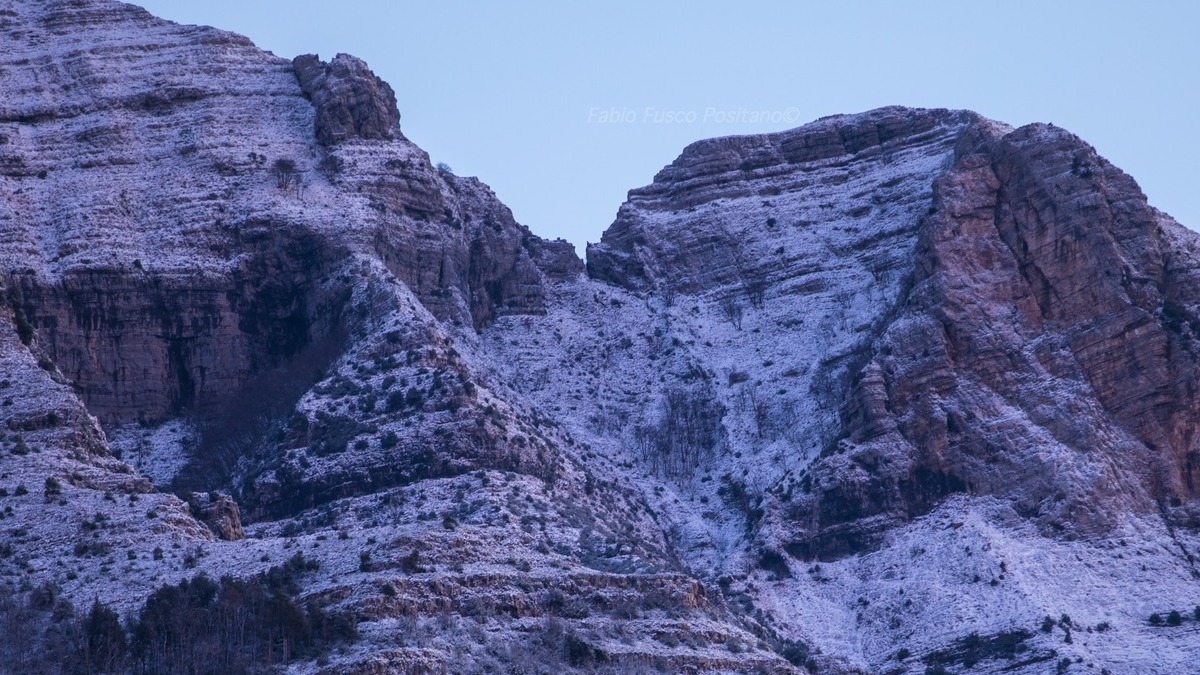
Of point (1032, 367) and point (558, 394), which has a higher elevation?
point (558, 394)

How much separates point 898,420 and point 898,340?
14.0ft

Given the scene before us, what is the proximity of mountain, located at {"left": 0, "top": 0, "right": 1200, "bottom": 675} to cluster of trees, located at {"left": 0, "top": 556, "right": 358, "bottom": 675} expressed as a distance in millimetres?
136

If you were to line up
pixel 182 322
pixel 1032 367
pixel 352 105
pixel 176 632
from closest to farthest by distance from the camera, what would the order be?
pixel 176 632
pixel 1032 367
pixel 182 322
pixel 352 105

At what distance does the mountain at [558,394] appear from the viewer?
300ft

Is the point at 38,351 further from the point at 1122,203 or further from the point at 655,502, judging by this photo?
the point at 1122,203

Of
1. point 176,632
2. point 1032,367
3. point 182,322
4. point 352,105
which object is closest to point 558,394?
point 352,105

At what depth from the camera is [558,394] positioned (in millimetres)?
125875

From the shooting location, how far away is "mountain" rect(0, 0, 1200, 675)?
9144 centimetres

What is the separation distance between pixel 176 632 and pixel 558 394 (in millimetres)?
42312

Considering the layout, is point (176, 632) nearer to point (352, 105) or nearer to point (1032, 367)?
point (1032, 367)

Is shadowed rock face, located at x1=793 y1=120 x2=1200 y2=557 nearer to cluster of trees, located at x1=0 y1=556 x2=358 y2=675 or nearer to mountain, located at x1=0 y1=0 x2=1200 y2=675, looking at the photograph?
mountain, located at x1=0 y1=0 x2=1200 y2=675

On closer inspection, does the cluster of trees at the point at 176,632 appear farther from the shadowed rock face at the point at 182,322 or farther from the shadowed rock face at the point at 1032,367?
the shadowed rock face at the point at 1032,367

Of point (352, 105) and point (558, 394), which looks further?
point (352, 105)

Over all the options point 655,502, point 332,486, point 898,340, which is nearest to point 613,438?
point 655,502
